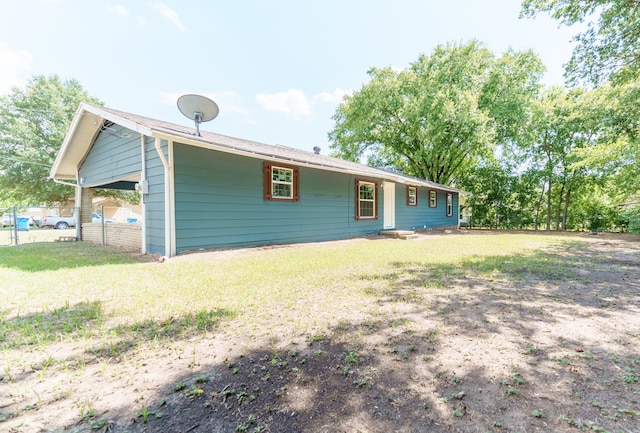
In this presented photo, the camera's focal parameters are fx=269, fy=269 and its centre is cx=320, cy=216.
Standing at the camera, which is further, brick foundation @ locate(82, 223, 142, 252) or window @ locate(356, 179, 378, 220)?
window @ locate(356, 179, 378, 220)

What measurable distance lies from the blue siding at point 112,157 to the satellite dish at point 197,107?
1308 mm

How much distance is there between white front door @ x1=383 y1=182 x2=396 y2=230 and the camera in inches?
465

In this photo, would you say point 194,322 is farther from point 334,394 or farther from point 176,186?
point 176,186

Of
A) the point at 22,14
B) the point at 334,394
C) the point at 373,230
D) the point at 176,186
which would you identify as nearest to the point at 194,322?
the point at 334,394

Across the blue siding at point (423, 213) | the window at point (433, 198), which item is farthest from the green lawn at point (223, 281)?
the window at point (433, 198)

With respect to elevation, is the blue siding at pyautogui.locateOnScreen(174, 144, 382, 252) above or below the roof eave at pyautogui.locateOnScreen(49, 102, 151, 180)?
below

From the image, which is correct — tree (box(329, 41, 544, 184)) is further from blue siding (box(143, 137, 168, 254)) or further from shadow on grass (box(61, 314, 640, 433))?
shadow on grass (box(61, 314, 640, 433))

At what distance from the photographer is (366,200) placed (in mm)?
10797

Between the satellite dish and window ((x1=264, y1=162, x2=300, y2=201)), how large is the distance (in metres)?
1.84

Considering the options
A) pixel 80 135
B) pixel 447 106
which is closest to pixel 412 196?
pixel 447 106

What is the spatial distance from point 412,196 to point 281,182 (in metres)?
8.08

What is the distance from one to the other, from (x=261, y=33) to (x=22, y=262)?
11153 millimetres

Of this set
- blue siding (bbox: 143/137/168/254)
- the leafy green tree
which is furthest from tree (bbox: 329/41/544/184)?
blue siding (bbox: 143/137/168/254)

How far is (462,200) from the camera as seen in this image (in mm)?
19938
